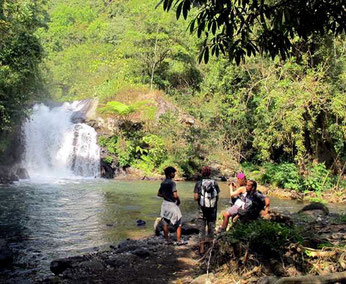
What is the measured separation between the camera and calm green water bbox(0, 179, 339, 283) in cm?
802

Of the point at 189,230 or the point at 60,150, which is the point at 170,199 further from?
the point at 60,150

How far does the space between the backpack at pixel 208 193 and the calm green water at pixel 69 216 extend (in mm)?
2805

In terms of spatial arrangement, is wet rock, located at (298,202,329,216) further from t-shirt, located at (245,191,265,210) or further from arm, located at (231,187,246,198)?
arm, located at (231,187,246,198)

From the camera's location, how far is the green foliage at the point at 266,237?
5277 mm

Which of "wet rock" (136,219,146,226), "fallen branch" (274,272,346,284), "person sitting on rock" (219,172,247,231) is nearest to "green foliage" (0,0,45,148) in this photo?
"wet rock" (136,219,146,226)

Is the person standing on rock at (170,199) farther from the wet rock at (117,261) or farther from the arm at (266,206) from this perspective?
the arm at (266,206)

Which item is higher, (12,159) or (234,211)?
(12,159)

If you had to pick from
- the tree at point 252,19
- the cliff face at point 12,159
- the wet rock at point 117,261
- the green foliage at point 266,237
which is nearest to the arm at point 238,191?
the green foliage at point 266,237

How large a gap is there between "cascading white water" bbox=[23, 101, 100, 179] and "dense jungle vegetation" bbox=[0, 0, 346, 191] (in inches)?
46.6

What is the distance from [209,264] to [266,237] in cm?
100

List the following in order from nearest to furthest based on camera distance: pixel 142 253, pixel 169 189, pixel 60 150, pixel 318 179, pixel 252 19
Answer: pixel 252 19 < pixel 142 253 < pixel 169 189 < pixel 318 179 < pixel 60 150

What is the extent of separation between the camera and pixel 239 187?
7.62 meters

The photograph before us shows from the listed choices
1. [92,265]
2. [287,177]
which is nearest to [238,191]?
[92,265]

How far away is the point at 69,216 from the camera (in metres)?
11.5
